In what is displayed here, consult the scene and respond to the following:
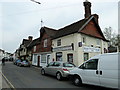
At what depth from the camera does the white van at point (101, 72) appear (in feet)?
20.2

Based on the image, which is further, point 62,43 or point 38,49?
point 38,49

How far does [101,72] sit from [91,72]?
666 mm

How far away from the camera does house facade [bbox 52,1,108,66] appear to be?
15270mm

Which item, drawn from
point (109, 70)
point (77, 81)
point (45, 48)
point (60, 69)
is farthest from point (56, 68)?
point (45, 48)

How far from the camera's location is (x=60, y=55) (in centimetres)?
1792

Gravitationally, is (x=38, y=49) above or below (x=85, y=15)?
below

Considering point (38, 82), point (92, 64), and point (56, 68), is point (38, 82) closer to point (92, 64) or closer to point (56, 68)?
point (56, 68)

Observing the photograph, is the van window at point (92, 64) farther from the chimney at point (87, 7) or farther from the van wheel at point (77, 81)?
the chimney at point (87, 7)

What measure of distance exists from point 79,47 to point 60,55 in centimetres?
393

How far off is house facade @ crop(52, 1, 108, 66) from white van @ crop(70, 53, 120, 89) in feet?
23.2

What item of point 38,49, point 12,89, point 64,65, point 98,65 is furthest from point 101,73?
point 38,49

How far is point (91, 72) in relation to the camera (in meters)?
7.14

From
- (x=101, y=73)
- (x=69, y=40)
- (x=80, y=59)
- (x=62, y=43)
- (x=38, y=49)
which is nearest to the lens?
(x=101, y=73)

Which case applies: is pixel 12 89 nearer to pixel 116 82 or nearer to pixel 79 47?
pixel 116 82
